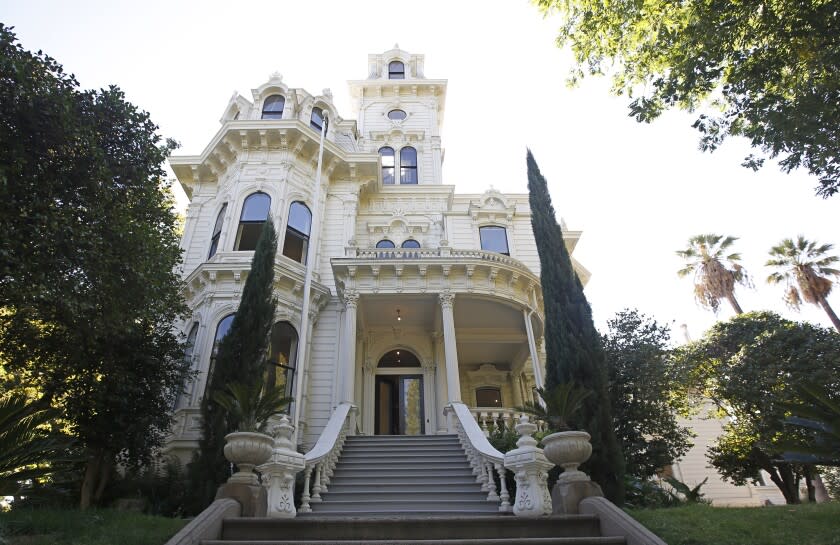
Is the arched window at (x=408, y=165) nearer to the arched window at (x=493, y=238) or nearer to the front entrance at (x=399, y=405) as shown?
the arched window at (x=493, y=238)

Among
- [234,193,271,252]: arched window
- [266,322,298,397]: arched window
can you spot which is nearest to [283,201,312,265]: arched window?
[234,193,271,252]: arched window

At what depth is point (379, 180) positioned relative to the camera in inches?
699

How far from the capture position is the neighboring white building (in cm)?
1288

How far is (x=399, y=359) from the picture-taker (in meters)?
15.4

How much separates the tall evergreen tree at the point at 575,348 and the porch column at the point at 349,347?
4.75 meters

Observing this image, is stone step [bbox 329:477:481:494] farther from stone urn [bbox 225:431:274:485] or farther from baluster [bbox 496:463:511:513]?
stone urn [bbox 225:431:274:485]

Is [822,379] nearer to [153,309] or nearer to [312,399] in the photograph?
[312,399]

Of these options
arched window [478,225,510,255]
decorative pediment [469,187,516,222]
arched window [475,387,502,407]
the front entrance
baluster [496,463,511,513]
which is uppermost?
decorative pediment [469,187,516,222]

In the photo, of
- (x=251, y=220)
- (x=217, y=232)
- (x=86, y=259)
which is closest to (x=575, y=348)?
(x=86, y=259)

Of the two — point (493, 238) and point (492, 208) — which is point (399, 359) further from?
point (492, 208)

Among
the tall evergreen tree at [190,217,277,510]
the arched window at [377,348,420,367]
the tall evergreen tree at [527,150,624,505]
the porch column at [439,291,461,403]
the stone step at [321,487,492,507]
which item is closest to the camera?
the stone step at [321,487,492,507]

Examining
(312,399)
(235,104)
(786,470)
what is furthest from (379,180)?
(786,470)

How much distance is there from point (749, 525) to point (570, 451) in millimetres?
2048

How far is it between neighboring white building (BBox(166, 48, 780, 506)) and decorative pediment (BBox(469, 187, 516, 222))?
63 mm
